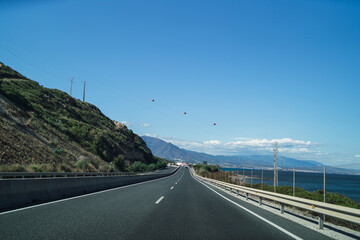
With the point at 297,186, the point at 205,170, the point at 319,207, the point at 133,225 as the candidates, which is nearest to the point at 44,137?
the point at 297,186

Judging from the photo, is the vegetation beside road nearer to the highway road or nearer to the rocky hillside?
the rocky hillside

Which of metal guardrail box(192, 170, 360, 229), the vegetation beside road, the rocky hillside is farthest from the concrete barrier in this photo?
the vegetation beside road

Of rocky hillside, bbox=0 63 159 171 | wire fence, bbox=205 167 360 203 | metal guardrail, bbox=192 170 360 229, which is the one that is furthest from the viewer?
rocky hillside, bbox=0 63 159 171

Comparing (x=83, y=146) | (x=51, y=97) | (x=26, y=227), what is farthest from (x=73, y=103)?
(x=26, y=227)

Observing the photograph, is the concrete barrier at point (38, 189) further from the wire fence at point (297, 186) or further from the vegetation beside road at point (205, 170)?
the vegetation beside road at point (205, 170)

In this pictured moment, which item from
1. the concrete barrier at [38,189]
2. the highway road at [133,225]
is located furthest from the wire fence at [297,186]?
the concrete barrier at [38,189]

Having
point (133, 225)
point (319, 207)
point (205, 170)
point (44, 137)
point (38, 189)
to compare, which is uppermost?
point (44, 137)

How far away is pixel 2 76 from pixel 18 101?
2136 centimetres

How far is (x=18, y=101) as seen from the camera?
42.5m

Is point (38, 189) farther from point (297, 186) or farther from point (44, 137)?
point (297, 186)

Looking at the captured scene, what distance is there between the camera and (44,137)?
38188mm

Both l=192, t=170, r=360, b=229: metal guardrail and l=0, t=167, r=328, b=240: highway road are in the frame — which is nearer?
l=0, t=167, r=328, b=240: highway road

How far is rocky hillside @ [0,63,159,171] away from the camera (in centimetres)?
2841

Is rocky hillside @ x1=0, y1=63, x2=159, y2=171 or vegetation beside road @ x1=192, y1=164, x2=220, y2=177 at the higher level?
rocky hillside @ x1=0, y1=63, x2=159, y2=171
